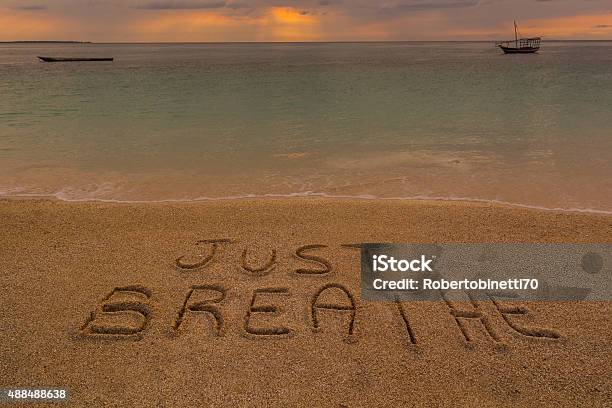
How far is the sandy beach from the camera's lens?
10.5 feet

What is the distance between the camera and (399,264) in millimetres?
4824

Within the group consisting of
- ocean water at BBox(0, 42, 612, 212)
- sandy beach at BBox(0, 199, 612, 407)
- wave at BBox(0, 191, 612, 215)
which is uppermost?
ocean water at BBox(0, 42, 612, 212)

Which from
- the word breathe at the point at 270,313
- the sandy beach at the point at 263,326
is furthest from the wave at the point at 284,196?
the word breathe at the point at 270,313

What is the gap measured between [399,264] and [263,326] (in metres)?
1.70

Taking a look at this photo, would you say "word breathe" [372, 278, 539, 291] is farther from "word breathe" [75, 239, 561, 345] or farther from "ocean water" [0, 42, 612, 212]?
"ocean water" [0, 42, 612, 212]

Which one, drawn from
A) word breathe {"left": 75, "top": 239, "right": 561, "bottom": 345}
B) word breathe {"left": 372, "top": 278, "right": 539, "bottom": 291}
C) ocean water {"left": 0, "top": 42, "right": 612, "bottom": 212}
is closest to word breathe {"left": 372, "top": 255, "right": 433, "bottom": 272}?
word breathe {"left": 372, "top": 278, "right": 539, "bottom": 291}

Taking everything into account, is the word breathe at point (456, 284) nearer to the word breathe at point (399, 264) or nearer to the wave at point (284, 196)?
the word breathe at point (399, 264)

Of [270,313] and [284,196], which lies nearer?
[270,313]

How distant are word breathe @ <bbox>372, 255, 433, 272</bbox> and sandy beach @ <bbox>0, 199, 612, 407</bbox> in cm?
24

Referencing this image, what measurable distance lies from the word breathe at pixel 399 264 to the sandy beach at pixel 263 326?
239 millimetres

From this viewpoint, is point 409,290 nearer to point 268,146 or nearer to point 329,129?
point 268,146

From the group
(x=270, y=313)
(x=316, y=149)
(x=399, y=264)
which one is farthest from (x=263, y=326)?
(x=316, y=149)

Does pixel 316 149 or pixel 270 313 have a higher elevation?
pixel 316 149

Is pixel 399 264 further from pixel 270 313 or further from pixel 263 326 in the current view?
pixel 263 326
